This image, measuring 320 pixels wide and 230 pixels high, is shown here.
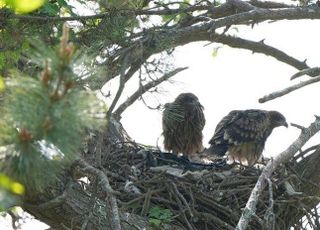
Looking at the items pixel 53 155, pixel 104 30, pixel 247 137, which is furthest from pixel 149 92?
pixel 247 137

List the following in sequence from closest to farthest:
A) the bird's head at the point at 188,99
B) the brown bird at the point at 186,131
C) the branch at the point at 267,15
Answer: the branch at the point at 267,15
the brown bird at the point at 186,131
the bird's head at the point at 188,99

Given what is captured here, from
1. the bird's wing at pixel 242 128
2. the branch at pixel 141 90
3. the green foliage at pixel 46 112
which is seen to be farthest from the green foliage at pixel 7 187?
the bird's wing at pixel 242 128

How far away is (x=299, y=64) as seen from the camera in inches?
303

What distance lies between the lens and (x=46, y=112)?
2.56 m

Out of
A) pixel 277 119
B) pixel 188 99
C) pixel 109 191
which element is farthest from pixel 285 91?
pixel 277 119

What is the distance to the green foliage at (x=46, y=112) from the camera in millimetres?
2543

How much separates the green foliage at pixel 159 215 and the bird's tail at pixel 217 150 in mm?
2109

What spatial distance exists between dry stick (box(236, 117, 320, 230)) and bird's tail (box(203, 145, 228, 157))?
2629mm

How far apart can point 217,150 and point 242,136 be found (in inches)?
13.2

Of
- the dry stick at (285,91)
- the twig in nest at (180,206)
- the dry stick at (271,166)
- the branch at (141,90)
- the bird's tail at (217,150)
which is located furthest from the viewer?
the bird's tail at (217,150)

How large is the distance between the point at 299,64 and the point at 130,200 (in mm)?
2387

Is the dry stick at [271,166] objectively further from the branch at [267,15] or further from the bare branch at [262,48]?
the bare branch at [262,48]

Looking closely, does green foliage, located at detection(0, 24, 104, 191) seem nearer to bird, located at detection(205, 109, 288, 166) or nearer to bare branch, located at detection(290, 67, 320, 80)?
bare branch, located at detection(290, 67, 320, 80)

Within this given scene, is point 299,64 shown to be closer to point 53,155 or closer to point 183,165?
point 183,165
